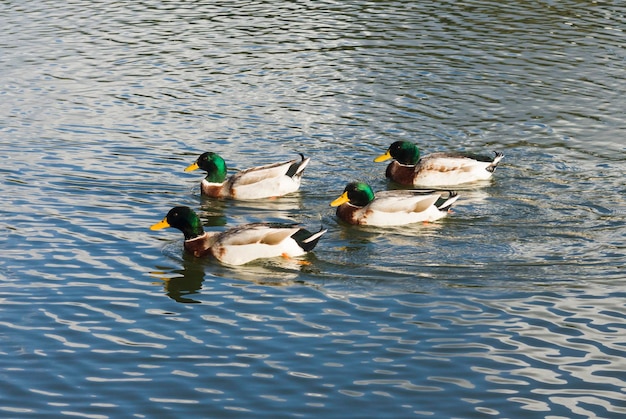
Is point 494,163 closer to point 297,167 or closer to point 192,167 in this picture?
point 297,167

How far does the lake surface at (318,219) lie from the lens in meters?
11.1

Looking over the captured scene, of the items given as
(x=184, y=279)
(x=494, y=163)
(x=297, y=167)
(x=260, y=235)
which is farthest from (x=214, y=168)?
(x=494, y=163)

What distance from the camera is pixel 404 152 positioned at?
18.9 m

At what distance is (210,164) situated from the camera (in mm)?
18203

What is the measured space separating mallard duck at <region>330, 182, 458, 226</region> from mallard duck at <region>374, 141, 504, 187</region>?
1.99 metres

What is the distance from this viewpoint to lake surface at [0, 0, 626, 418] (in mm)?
11117

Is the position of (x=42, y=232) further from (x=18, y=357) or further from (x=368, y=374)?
(x=368, y=374)

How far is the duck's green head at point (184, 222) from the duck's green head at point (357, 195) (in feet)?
7.97

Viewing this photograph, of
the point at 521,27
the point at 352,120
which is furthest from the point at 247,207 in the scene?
the point at 521,27

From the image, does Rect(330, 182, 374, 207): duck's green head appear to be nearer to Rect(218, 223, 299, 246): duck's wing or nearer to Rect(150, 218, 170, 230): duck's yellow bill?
Rect(218, 223, 299, 246): duck's wing

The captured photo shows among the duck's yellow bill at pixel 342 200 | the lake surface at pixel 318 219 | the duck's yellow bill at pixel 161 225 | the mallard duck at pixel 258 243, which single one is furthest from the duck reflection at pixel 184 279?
the duck's yellow bill at pixel 342 200

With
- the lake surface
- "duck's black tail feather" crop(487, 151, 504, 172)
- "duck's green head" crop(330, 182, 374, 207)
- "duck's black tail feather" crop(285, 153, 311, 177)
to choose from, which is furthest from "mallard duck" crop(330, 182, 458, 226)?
"duck's black tail feather" crop(487, 151, 504, 172)

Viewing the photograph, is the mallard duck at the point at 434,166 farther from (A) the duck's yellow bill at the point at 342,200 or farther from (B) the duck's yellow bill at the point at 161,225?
(B) the duck's yellow bill at the point at 161,225

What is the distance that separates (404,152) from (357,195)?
2.45 metres
